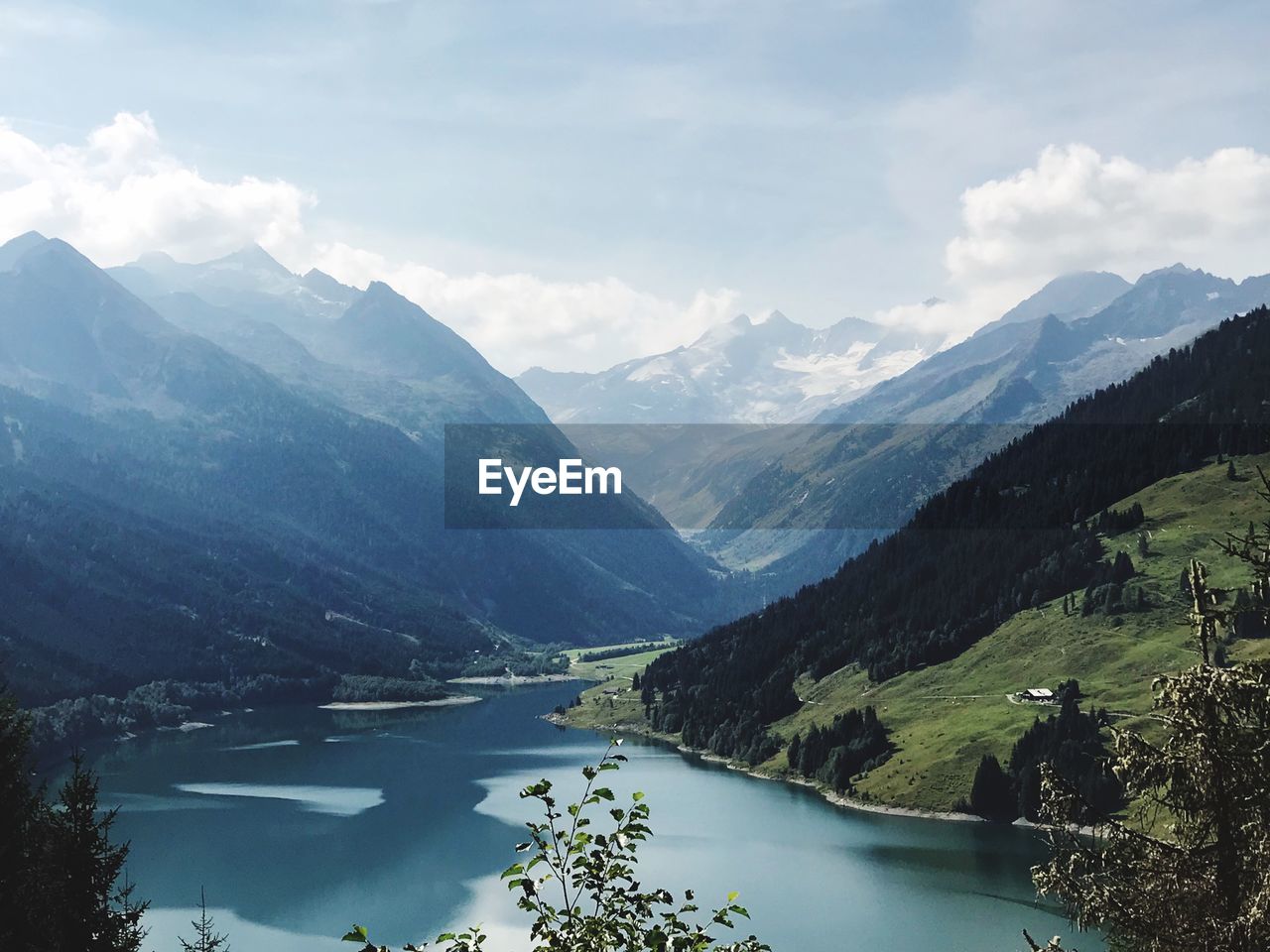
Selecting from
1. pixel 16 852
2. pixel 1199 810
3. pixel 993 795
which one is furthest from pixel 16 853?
pixel 993 795

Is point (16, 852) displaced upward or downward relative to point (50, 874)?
upward

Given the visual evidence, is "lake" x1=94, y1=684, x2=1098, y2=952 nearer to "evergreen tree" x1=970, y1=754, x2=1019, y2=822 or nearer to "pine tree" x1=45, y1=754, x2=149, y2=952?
"evergreen tree" x1=970, y1=754, x2=1019, y2=822

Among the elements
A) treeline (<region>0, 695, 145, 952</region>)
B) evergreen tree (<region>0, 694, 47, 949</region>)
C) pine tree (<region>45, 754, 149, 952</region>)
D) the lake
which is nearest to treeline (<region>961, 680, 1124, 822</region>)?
the lake

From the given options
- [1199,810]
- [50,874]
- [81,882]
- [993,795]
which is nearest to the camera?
[1199,810]

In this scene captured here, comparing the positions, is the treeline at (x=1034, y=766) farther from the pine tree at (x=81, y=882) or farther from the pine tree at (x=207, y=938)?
the pine tree at (x=81, y=882)

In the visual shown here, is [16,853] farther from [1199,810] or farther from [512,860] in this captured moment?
[512,860]

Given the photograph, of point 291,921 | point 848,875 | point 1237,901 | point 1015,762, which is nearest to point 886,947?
point 848,875
